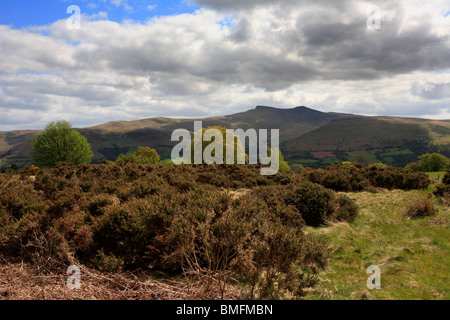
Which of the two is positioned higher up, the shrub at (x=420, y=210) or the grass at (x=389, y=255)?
the shrub at (x=420, y=210)

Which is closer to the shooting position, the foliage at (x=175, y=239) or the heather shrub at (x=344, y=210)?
the foliage at (x=175, y=239)

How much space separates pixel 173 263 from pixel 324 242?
4257mm

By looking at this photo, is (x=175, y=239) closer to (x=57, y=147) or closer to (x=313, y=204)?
(x=313, y=204)

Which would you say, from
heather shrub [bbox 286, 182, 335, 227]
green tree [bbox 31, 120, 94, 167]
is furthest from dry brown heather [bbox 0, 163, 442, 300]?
green tree [bbox 31, 120, 94, 167]

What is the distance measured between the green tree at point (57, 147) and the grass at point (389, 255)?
41.4 m

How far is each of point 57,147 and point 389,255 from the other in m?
44.7

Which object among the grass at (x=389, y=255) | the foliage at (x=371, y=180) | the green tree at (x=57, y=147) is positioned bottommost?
the grass at (x=389, y=255)

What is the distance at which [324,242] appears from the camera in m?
7.28

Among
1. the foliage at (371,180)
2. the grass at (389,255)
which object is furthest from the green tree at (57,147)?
the grass at (389,255)

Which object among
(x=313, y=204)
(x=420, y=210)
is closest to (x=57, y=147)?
(x=313, y=204)

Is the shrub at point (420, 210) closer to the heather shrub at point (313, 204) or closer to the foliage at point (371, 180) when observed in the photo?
the heather shrub at point (313, 204)

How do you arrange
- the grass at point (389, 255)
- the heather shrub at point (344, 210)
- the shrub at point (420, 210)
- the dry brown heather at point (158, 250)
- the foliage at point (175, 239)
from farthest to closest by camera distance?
the shrub at point (420, 210)
the heather shrub at point (344, 210)
the grass at point (389, 255)
the foliage at point (175, 239)
the dry brown heather at point (158, 250)

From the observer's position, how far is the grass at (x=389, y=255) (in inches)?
Answer: 203
